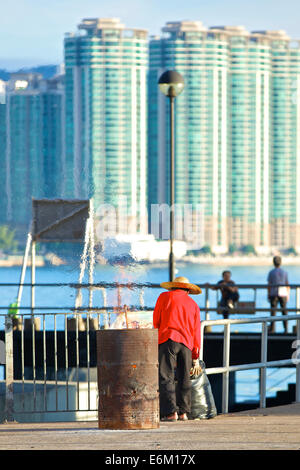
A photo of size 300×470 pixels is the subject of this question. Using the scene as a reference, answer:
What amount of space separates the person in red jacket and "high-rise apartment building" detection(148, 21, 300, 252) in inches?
5828

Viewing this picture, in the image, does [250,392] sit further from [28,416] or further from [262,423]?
[262,423]

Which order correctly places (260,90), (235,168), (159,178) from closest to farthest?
(159,178) → (235,168) → (260,90)

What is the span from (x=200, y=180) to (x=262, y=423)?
16056 cm

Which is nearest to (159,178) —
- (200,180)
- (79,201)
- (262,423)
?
(200,180)

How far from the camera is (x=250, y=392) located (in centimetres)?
5128

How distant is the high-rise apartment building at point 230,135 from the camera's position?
168 metres

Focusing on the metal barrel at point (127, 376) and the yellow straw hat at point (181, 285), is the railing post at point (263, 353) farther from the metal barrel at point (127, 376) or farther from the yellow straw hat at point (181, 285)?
the metal barrel at point (127, 376)

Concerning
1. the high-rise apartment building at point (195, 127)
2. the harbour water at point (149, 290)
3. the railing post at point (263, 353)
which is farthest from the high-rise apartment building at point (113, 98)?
the railing post at point (263, 353)

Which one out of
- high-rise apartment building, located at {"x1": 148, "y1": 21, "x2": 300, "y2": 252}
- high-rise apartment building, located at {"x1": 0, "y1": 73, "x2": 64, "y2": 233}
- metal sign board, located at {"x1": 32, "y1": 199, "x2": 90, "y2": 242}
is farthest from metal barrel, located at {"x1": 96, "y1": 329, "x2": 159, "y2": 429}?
high-rise apartment building, located at {"x1": 148, "y1": 21, "x2": 300, "y2": 252}

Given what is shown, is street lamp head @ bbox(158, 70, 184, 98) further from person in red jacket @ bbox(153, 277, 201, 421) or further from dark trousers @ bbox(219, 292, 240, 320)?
person in red jacket @ bbox(153, 277, 201, 421)

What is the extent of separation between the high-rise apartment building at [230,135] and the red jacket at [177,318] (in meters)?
148

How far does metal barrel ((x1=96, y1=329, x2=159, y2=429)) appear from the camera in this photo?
8.85 meters

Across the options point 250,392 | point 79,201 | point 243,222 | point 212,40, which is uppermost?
point 212,40

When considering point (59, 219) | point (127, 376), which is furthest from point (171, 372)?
point (59, 219)
